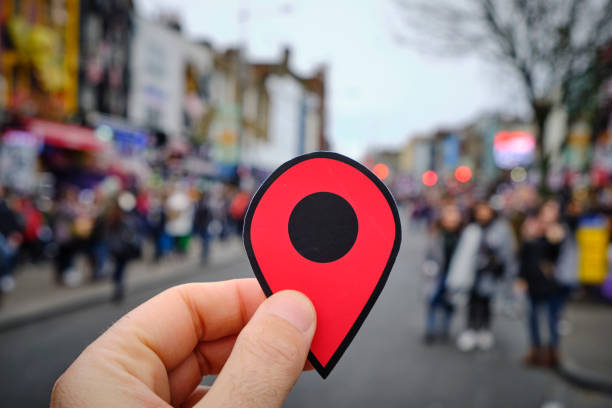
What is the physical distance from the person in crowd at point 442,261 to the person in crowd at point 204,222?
5.94 m

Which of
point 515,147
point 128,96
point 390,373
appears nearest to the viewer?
point 390,373

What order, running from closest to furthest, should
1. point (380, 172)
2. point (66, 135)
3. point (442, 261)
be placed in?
point (380, 172) → point (442, 261) → point (66, 135)

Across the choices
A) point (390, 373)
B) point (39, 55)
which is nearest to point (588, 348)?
point (390, 373)

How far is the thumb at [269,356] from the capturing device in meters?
0.76

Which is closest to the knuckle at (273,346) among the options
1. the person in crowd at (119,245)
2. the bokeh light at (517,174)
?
the person in crowd at (119,245)

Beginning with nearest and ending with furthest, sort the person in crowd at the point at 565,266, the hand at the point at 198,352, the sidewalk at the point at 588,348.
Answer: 1. the hand at the point at 198,352
2. the sidewalk at the point at 588,348
3. the person in crowd at the point at 565,266

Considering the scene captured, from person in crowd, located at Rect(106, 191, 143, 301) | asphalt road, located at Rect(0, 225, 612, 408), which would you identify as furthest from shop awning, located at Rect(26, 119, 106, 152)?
asphalt road, located at Rect(0, 225, 612, 408)

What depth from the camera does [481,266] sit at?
498 centimetres

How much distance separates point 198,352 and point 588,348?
17.7 ft

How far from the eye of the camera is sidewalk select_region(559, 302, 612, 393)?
4.14m

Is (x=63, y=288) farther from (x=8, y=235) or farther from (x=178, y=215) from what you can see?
(x=178, y=215)

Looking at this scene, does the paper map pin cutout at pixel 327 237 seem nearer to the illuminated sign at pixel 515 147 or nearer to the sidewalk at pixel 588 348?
the sidewalk at pixel 588 348

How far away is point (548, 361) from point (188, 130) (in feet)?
65.2

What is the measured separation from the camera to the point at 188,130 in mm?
21828
